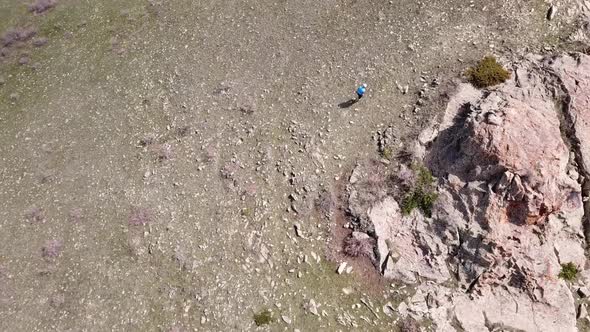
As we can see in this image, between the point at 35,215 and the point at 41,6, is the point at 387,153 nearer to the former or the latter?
the point at 35,215

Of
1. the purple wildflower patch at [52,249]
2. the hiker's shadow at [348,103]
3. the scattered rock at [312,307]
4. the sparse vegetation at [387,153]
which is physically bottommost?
the purple wildflower patch at [52,249]

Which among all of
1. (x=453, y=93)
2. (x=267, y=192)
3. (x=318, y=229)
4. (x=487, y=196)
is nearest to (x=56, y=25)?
(x=267, y=192)

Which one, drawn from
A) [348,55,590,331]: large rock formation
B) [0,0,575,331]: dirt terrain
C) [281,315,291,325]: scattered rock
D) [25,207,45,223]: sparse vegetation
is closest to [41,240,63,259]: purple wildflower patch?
[0,0,575,331]: dirt terrain

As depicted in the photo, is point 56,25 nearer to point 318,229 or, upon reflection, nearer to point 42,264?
point 42,264

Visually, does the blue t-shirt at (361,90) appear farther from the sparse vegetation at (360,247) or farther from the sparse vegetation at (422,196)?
the sparse vegetation at (360,247)

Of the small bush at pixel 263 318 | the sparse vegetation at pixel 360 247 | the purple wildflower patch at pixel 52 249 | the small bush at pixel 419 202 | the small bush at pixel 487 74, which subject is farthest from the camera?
the purple wildflower patch at pixel 52 249

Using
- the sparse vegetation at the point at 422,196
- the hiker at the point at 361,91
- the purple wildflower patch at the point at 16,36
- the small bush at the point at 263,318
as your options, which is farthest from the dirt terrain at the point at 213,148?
the sparse vegetation at the point at 422,196
